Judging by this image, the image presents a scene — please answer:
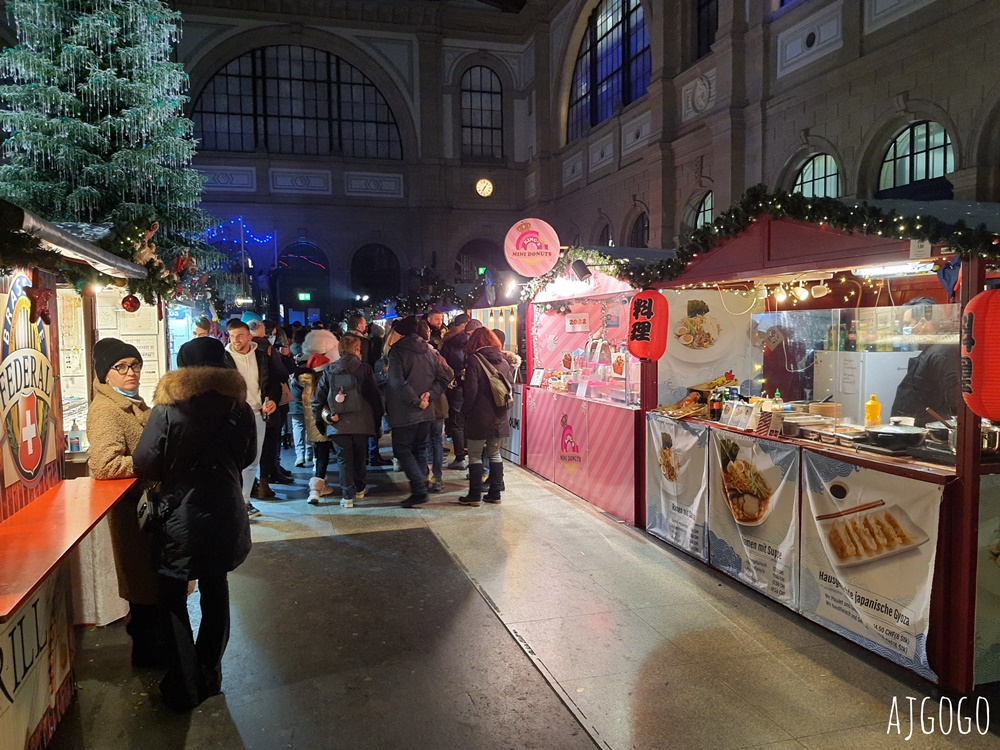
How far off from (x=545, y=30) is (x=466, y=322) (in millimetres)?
17809

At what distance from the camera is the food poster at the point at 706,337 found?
6.60 meters

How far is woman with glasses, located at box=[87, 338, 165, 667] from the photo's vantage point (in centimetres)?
369

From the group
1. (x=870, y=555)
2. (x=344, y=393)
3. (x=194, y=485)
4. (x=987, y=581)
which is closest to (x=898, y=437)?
(x=870, y=555)

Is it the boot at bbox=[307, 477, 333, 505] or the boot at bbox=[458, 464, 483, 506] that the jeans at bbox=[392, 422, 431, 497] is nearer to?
the boot at bbox=[458, 464, 483, 506]

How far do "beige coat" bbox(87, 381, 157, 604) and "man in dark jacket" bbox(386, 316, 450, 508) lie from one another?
3.34 metres

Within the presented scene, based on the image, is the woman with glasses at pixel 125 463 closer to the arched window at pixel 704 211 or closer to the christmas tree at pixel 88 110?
the christmas tree at pixel 88 110

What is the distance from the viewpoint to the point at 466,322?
902 cm

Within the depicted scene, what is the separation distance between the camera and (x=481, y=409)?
7121 millimetres

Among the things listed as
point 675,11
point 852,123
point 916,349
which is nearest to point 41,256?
point 916,349

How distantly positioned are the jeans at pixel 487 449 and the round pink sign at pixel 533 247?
6.84ft

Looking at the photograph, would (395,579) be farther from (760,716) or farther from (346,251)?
(346,251)

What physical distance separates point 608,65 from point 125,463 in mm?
18739

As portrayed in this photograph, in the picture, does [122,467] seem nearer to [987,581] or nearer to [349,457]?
[349,457]

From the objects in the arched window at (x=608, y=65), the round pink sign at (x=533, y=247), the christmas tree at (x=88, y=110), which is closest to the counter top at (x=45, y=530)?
the round pink sign at (x=533, y=247)
